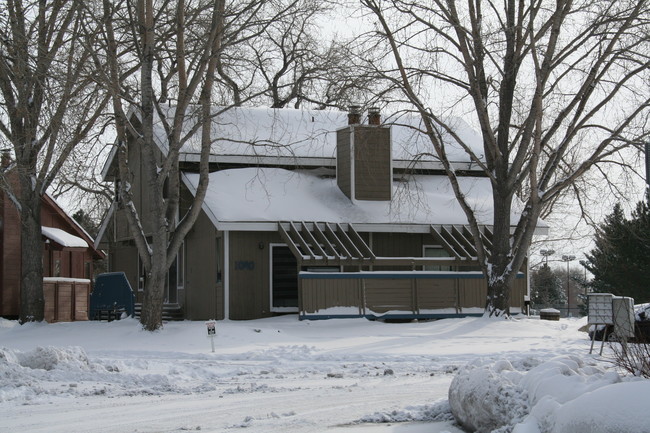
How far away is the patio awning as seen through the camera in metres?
24.3

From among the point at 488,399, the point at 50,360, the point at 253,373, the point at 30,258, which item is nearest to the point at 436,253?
the point at 30,258

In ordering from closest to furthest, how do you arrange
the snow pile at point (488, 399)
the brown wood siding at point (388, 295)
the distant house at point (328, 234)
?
the snow pile at point (488, 399), the brown wood siding at point (388, 295), the distant house at point (328, 234)

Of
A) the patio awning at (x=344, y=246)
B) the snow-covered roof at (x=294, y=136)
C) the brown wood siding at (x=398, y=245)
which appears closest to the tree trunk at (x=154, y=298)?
the patio awning at (x=344, y=246)

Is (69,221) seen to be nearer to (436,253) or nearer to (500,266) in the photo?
(436,253)

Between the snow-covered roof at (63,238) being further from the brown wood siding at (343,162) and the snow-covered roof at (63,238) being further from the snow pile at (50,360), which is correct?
the snow pile at (50,360)

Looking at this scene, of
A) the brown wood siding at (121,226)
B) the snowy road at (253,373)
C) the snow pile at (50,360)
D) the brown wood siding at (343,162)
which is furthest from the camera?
the brown wood siding at (121,226)

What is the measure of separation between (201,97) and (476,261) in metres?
9.43

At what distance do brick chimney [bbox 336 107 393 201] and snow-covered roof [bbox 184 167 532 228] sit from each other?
30 centimetres

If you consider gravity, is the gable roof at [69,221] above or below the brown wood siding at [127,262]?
above

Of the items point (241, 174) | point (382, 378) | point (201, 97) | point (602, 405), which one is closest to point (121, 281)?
point (241, 174)

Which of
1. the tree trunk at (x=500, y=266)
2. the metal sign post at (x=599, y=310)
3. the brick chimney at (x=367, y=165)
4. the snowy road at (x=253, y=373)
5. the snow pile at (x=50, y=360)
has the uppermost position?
the brick chimney at (x=367, y=165)

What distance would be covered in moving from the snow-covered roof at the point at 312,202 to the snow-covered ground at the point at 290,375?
3.48m

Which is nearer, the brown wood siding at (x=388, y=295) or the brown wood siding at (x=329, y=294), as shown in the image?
the brown wood siding at (x=329, y=294)

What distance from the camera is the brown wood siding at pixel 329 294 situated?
2356cm
